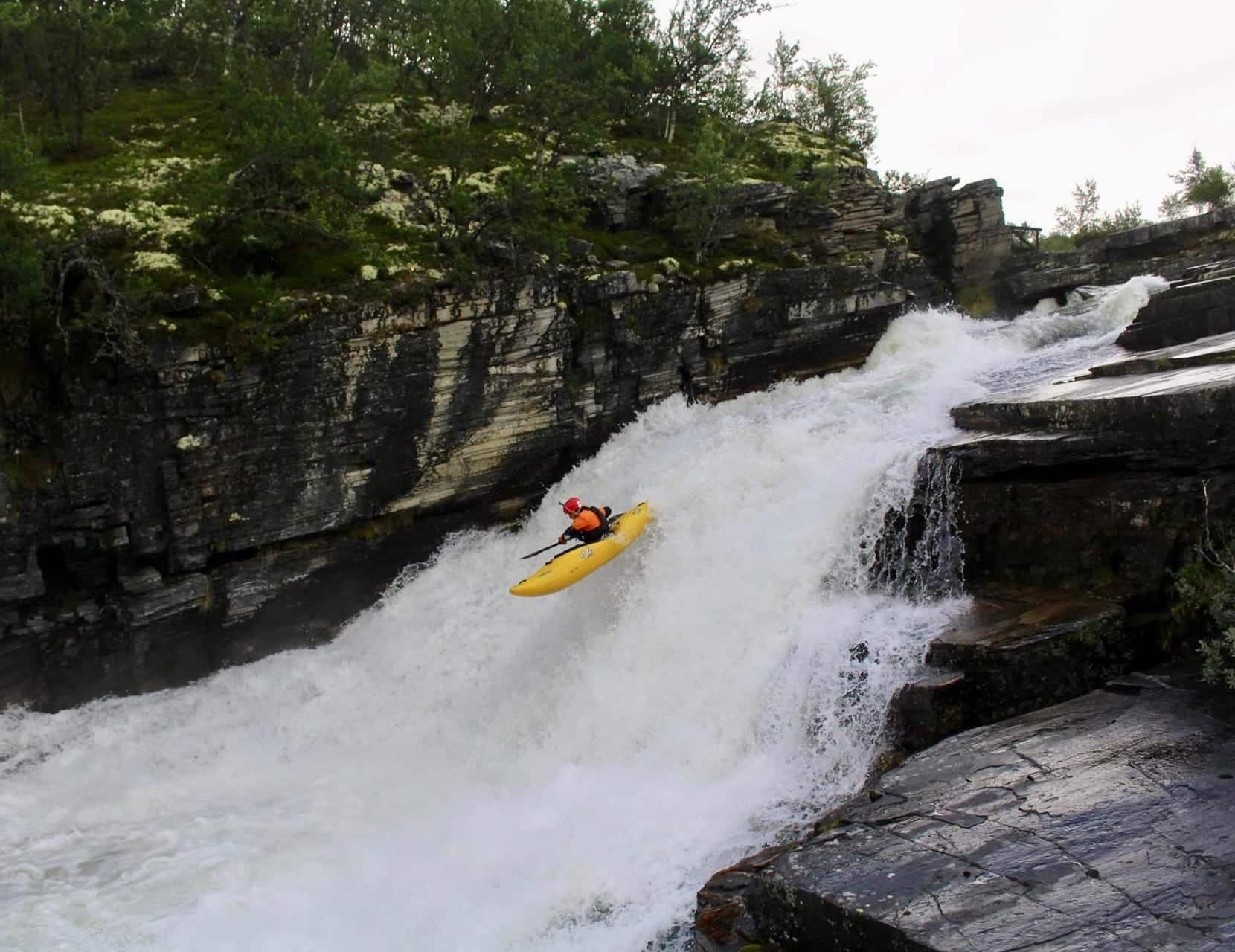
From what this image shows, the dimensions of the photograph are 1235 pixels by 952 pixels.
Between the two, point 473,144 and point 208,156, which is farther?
point 473,144

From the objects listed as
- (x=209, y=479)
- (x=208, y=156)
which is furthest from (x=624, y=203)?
(x=209, y=479)

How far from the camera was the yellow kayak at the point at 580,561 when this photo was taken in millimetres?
13258

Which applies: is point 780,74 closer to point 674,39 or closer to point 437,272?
point 674,39

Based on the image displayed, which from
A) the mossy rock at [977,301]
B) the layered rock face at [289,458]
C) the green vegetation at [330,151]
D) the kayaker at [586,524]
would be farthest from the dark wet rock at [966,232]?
the kayaker at [586,524]

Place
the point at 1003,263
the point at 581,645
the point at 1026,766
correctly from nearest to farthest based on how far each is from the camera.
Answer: the point at 1026,766 → the point at 581,645 → the point at 1003,263

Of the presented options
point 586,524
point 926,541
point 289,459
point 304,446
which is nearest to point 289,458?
point 289,459

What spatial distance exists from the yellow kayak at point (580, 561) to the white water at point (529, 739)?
0.35m

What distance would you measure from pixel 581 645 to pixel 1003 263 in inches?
751

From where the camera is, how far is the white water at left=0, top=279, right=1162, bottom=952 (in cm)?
945

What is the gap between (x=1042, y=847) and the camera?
7.03m

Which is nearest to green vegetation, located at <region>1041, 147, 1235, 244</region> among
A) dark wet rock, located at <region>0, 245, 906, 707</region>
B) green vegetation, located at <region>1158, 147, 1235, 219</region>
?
green vegetation, located at <region>1158, 147, 1235, 219</region>

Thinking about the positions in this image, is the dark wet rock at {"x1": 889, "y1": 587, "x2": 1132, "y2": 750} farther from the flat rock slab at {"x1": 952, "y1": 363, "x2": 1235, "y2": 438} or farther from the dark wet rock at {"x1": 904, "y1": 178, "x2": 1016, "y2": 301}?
the dark wet rock at {"x1": 904, "y1": 178, "x2": 1016, "y2": 301}

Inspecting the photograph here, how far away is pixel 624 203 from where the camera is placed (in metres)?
20.2

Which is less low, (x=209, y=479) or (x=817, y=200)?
(x=817, y=200)
